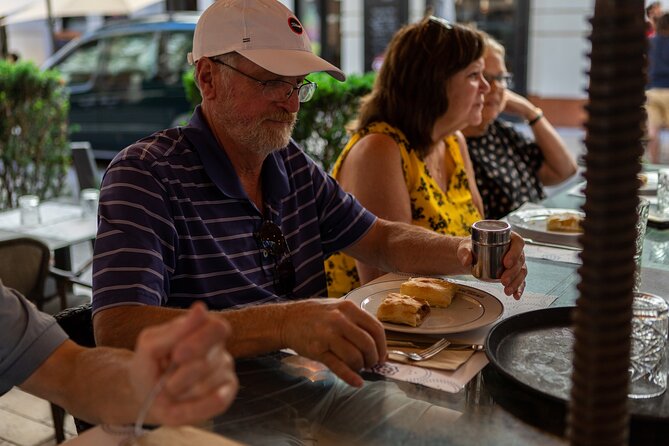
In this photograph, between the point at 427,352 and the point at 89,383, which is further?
the point at 427,352

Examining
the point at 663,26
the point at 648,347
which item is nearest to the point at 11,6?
the point at 648,347

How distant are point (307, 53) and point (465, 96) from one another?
1015 millimetres

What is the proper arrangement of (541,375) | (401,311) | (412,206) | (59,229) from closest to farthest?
(541,375) → (401,311) → (412,206) → (59,229)

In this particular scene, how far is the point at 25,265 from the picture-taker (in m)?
3.07

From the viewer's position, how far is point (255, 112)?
1991mm

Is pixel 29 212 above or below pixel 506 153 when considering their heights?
below

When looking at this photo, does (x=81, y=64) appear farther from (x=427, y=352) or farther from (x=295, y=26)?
(x=427, y=352)

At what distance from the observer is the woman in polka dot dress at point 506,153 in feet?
11.5

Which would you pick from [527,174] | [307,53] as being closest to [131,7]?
[527,174]

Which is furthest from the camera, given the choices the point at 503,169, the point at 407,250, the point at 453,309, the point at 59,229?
the point at 59,229

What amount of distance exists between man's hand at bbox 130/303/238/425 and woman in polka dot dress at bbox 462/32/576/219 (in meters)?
2.84

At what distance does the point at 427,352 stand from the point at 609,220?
801mm

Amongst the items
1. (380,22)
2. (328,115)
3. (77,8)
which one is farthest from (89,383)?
(380,22)

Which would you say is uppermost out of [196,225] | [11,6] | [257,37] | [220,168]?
[11,6]
